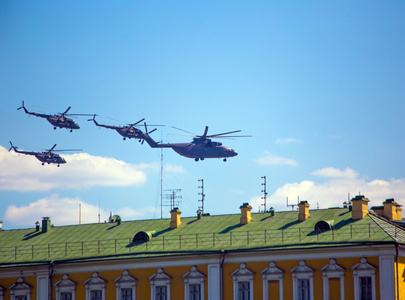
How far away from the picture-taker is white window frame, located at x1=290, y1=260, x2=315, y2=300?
78000 millimetres

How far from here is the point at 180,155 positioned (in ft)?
484

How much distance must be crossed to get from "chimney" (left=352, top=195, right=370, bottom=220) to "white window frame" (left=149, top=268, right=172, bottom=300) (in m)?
15.2

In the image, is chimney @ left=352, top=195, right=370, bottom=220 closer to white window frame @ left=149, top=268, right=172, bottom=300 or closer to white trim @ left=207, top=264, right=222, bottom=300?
white trim @ left=207, top=264, right=222, bottom=300

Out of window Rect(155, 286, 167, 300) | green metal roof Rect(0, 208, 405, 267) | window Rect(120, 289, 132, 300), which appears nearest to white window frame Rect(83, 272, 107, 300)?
window Rect(120, 289, 132, 300)

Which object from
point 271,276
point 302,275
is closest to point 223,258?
point 271,276

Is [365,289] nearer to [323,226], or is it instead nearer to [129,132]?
[323,226]

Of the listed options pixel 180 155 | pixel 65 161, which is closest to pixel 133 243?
pixel 180 155

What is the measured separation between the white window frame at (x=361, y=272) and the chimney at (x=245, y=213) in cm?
1370

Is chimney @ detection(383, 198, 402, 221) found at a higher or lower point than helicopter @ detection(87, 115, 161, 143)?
lower

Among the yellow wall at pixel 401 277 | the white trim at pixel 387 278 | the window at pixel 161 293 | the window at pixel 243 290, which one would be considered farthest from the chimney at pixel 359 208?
the window at pixel 161 293

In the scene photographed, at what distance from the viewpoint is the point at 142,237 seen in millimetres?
88562

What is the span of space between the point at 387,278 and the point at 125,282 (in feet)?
71.0

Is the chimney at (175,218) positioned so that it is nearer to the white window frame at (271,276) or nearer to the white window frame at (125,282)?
the white window frame at (125,282)

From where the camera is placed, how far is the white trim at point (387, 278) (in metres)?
74.6
